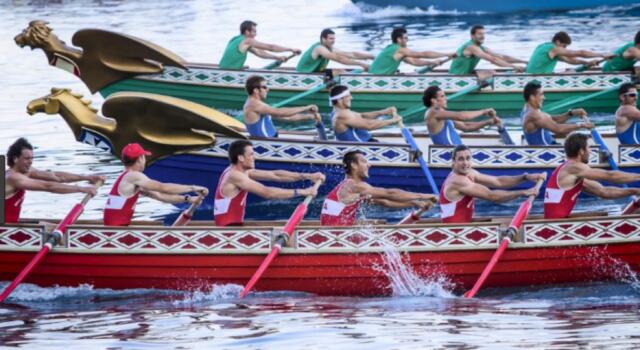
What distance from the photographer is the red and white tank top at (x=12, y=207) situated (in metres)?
16.4

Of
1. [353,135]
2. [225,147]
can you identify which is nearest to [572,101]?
[353,135]

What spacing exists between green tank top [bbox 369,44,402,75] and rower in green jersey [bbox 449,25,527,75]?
97 cm

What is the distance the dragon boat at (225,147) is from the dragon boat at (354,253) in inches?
120

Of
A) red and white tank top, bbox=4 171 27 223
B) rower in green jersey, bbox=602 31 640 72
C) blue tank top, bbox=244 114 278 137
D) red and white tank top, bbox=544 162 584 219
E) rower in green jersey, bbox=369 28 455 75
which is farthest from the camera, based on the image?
rower in green jersey, bbox=369 28 455 75

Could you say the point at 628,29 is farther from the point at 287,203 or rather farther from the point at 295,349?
the point at 295,349

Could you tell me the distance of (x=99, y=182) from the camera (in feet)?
54.1

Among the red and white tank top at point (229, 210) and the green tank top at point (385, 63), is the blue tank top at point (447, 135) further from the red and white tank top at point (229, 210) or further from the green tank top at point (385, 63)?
the green tank top at point (385, 63)

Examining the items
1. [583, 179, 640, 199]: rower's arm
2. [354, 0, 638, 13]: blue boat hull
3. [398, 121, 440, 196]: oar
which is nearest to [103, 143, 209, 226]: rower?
[583, 179, 640, 199]: rower's arm

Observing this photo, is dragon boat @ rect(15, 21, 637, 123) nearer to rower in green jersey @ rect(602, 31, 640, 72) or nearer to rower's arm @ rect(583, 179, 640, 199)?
rower in green jersey @ rect(602, 31, 640, 72)

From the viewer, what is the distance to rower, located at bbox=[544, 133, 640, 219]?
16.0 metres

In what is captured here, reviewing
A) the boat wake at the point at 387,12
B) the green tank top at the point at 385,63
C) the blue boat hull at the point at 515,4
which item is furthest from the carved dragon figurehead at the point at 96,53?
the boat wake at the point at 387,12

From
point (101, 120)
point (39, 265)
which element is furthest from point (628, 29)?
point (39, 265)

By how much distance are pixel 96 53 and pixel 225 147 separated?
308 centimetres

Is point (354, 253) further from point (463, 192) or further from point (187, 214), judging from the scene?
point (187, 214)
